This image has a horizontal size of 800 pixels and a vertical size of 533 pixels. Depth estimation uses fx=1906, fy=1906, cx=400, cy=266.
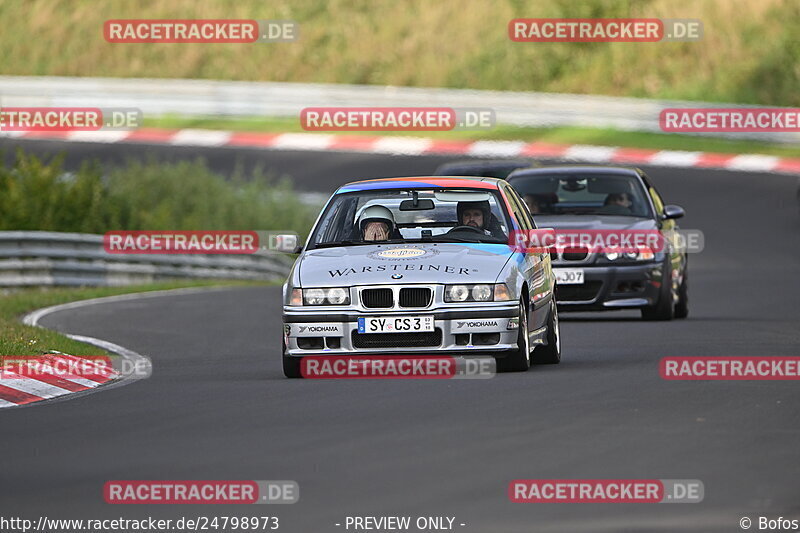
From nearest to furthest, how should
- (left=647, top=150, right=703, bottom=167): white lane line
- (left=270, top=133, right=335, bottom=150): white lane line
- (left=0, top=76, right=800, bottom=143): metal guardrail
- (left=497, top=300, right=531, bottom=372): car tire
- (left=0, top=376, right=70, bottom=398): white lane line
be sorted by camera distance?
(left=0, top=376, right=70, bottom=398): white lane line < (left=497, top=300, right=531, bottom=372): car tire < (left=647, top=150, right=703, bottom=167): white lane line < (left=0, top=76, right=800, bottom=143): metal guardrail < (left=270, top=133, right=335, bottom=150): white lane line

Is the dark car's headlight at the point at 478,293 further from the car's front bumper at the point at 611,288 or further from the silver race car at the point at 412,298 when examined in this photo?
the car's front bumper at the point at 611,288

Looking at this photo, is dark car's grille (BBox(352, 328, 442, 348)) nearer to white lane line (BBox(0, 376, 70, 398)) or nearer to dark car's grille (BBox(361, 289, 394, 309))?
dark car's grille (BBox(361, 289, 394, 309))

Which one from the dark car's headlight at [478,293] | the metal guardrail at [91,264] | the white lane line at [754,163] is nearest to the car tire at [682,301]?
the dark car's headlight at [478,293]

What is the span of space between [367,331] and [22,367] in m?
2.85

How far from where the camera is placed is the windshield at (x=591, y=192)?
1919 cm

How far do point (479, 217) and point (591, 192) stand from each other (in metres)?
5.47

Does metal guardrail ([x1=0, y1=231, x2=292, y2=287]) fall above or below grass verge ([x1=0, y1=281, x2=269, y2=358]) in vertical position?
above

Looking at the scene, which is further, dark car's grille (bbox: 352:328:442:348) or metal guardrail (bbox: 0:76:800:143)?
metal guardrail (bbox: 0:76:800:143)

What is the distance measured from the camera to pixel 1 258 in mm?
26406

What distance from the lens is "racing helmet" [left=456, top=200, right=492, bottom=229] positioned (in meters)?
13.9

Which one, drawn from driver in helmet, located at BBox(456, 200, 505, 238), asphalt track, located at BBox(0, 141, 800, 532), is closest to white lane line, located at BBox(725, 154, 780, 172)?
asphalt track, located at BBox(0, 141, 800, 532)

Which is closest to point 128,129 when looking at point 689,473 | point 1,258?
point 1,258

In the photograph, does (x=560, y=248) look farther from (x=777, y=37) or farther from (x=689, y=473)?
(x=777, y=37)

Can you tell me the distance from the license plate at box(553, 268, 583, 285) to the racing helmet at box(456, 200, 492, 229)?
14.7ft
